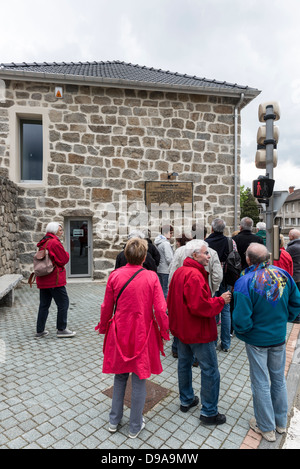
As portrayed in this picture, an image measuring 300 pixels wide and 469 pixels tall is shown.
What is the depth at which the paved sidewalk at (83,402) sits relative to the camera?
2.30 m

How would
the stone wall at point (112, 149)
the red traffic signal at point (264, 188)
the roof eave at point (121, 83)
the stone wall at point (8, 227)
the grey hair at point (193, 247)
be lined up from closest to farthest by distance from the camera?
the grey hair at point (193, 247) < the red traffic signal at point (264, 188) < the stone wall at point (8, 227) < the roof eave at point (121, 83) < the stone wall at point (112, 149)

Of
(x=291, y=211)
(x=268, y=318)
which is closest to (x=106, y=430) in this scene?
(x=268, y=318)

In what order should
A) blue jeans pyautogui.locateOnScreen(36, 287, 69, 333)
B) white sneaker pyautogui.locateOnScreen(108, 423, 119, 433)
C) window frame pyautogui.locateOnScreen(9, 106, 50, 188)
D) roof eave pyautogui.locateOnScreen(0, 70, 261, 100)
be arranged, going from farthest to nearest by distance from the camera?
window frame pyautogui.locateOnScreen(9, 106, 50, 188), roof eave pyautogui.locateOnScreen(0, 70, 261, 100), blue jeans pyautogui.locateOnScreen(36, 287, 69, 333), white sneaker pyautogui.locateOnScreen(108, 423, 119, 433)

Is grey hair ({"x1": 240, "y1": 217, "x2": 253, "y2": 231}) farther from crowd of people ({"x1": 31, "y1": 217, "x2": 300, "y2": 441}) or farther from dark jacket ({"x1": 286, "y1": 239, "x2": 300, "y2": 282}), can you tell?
crowd of people ({"x1": 31, "y1": 217, "x2": 300, "y2": 441})

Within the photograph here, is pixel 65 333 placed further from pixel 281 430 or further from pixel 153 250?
pixel 281 430

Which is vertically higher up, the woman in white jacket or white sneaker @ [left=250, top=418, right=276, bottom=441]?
the woman in white jacket

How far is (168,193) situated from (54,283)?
5307mm

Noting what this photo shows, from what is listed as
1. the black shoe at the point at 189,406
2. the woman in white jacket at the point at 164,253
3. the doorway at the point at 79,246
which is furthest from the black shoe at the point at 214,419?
the doorway at the point at 79,246

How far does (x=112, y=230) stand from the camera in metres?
8.52

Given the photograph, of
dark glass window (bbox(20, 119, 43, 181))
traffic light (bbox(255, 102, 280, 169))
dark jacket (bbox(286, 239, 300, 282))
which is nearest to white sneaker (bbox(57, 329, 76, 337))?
traffic light (bbox(255, 102, 280, 169))

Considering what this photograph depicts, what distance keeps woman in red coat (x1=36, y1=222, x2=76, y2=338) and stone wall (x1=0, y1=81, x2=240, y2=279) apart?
406cm

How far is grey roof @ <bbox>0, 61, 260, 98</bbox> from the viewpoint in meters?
7.81

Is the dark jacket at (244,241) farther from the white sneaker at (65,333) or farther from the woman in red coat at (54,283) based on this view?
the white sneaker at (65,333)

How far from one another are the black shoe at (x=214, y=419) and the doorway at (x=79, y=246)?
662cm
